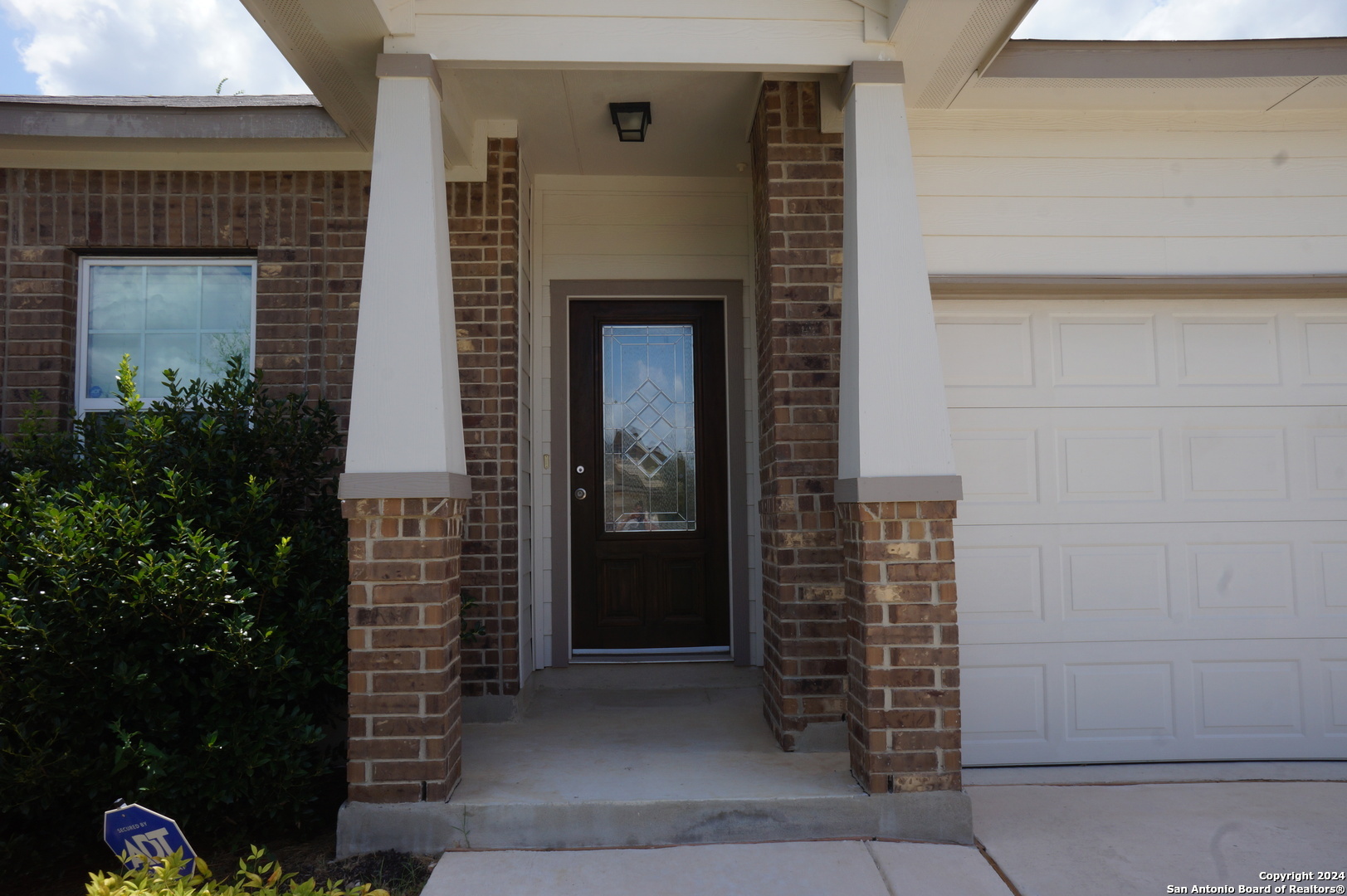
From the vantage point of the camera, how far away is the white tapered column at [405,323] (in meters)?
3.12

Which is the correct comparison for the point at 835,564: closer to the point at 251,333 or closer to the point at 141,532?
the point at 141,532

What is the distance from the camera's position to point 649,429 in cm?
540

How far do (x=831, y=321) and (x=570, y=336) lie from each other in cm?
202

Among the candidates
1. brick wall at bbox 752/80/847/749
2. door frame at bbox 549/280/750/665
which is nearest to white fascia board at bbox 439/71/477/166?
door frame at bbox 549/280/750/665

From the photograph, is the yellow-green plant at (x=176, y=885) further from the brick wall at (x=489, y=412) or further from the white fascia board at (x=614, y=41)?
the white fascia board at (x=614, y=41)

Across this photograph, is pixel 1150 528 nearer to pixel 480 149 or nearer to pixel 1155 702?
pixel 1155 702

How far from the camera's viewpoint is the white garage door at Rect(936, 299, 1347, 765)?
3.98 metres

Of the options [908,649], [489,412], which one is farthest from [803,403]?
[489,412]

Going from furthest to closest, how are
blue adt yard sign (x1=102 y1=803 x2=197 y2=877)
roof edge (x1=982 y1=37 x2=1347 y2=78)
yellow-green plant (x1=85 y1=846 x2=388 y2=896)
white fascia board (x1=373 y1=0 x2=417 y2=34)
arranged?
roof edge (x1=982 y1=37 x2=1347 y2=78) → white fascia board (x1=373 y1=0 x2=417 y2=34) → blue adt yard sign (x1=102 y1=803 x2=197 y2=877) → yellow-green plant (x1=85 y1=846 x2=388 y2=896)

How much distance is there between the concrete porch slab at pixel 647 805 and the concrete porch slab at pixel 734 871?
0.21 ft

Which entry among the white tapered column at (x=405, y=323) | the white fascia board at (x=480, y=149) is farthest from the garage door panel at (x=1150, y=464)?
the white fascia board at (x=480, y=149)

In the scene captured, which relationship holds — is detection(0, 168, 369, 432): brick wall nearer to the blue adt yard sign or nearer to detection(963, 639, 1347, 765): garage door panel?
the blue adt yard sign

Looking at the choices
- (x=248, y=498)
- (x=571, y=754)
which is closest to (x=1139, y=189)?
(x=571, y=754)

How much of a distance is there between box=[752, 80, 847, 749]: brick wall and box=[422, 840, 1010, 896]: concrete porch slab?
2.66 ft
